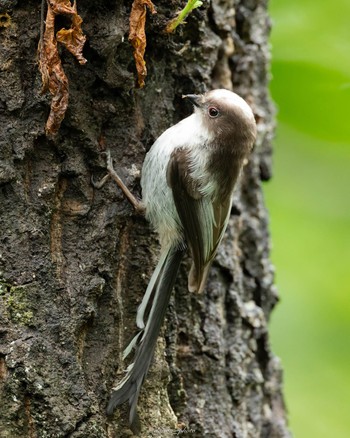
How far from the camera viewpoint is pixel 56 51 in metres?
2.79

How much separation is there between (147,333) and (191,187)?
0.82 m

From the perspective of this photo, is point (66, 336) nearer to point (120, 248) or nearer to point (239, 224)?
point (120, 248)

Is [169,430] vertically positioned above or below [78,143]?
below

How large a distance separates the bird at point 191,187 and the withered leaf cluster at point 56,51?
361 mm

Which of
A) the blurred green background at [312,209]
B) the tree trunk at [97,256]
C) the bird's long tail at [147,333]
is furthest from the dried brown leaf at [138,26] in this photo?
the blurred green background at [312,209]

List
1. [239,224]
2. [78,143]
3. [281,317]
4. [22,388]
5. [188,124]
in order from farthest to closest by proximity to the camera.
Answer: [281,317] → [239,224] → [188,124] → [78,143] → [22,388]

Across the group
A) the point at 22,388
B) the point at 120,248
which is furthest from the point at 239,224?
the point at 22,388

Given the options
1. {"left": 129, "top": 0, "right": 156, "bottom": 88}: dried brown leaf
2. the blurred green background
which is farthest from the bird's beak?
the blurred green background

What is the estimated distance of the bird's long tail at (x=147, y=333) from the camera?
2.93 m

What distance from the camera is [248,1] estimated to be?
3.94 metres

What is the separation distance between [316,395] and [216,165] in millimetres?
2102

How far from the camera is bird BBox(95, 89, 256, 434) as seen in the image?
3135 mm

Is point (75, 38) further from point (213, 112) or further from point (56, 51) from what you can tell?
point (213, 112)

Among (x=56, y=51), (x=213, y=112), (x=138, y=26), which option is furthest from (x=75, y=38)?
(x=213, y=112)
